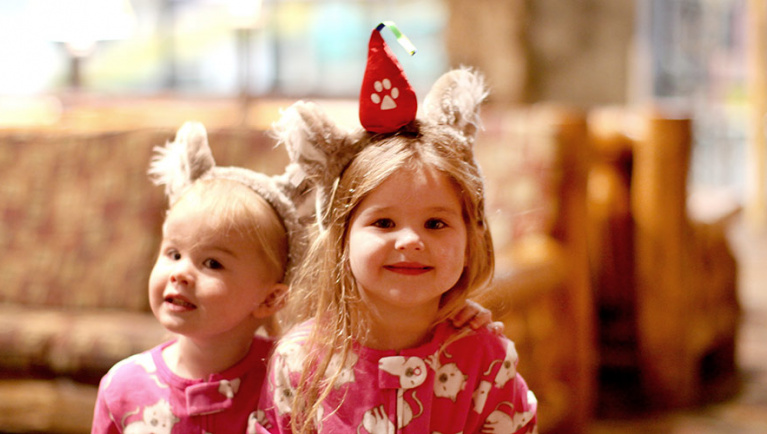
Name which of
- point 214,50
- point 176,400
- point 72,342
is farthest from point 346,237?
point 214,50

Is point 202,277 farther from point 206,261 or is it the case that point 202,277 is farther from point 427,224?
point 427,224

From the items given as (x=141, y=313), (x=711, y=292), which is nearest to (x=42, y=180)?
(x=141, y=313)

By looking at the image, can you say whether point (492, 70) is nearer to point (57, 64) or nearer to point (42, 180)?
point (42, 180)

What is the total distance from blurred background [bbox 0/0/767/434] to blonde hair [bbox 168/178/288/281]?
83cm

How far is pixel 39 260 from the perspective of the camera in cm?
283

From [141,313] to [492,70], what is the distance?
3326 millimetres

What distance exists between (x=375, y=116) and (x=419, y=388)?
14.9 inches

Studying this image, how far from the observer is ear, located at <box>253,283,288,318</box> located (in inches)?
51.3

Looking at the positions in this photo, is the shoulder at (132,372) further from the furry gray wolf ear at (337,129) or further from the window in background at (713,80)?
the window in background at (713,80)

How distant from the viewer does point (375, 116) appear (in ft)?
3.88

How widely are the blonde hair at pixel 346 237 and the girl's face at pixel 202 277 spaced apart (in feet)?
0.31

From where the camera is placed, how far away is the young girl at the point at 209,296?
48.9 inches

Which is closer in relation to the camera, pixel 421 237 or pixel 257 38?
pixel 421 237

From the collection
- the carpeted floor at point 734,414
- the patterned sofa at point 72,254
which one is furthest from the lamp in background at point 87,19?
the carpeted floor at point 734,414
